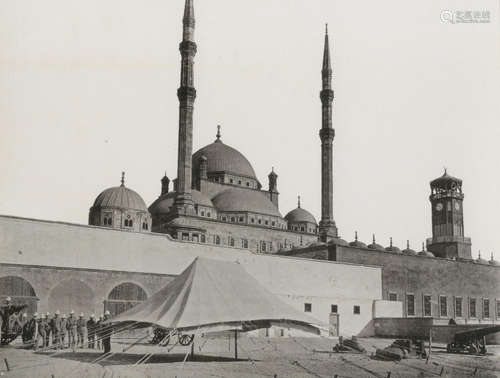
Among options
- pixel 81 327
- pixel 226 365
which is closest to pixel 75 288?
pixel 81 327

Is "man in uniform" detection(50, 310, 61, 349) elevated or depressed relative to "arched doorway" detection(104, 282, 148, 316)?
depressed

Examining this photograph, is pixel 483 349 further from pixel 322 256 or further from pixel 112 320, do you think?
pixel 322 256

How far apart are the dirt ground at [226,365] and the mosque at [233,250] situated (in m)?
6.03

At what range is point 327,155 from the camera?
42.8 meters

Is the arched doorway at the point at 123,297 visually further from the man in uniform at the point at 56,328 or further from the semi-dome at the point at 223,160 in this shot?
the semi-dome at the point at 223,160

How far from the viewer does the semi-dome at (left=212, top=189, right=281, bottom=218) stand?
5081 cm

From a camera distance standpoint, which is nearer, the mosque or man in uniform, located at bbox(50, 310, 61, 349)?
man in uniform, located at bbox(50, 310, 61, 349)

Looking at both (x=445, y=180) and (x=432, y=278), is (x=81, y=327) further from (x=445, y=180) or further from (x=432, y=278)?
(x=445, y=180)

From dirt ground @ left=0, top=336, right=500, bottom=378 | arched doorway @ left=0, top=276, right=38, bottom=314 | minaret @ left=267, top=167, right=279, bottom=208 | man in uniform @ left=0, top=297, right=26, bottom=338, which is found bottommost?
dirt ground @ left=0, top=336, right=500, bottom=378

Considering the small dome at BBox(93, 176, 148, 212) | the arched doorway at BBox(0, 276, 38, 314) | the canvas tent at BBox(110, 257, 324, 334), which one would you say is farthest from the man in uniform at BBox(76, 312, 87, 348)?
the small dome at BBox(93, 176, 148, 212)

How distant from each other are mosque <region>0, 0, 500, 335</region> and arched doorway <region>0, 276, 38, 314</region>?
4 centimetres

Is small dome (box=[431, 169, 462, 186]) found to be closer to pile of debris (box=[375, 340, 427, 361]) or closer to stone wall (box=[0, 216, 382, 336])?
stone wall (box=[0, 216, 382, 336])

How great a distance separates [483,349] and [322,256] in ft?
59.2

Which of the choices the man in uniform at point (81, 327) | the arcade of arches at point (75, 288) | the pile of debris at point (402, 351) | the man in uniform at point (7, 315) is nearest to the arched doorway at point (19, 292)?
the arcade of arches at point (75, 288)
